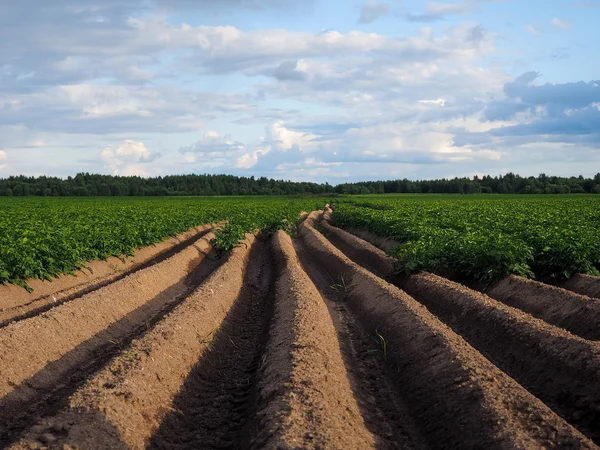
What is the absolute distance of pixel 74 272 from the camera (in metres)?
15.7

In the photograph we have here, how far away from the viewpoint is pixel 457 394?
22.1ft

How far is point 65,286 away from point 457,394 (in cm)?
1130

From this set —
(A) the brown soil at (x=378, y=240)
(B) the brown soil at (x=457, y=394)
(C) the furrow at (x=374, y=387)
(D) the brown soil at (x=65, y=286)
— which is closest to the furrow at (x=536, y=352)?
(B) the brown soil at (x=457, y=394)

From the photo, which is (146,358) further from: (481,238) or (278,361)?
(481,238)

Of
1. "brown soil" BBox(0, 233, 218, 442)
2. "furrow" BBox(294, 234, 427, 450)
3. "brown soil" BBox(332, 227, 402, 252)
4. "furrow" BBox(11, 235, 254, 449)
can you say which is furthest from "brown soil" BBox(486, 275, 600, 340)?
"brown soil" BBox(332, 227, 402, 252)

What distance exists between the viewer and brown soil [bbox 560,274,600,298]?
12719 mm

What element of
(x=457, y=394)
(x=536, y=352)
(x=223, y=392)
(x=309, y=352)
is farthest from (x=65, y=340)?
(x=536, y=352)

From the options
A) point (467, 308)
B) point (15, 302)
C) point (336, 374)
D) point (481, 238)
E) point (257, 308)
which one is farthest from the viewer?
point (481, 238)

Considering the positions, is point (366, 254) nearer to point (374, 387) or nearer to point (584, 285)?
point (584, 285)

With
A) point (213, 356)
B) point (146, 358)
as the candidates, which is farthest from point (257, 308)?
point (146, 358)

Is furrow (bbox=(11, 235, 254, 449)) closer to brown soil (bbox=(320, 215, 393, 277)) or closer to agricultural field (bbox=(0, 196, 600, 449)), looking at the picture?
agricultural field (bbox=(0, 196, 600, 449))

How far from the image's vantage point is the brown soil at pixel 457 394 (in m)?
5.50

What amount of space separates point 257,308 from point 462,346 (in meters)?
6.53

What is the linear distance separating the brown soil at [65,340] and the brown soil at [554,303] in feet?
24.9
